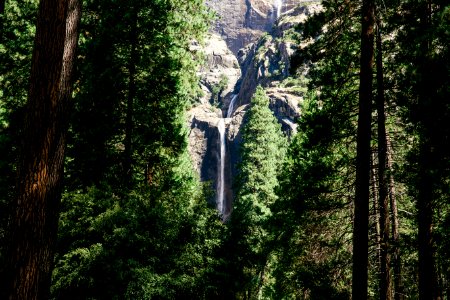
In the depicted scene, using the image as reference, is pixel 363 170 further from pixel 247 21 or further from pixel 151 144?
pixel 247 21

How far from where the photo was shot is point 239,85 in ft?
347

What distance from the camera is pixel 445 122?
20.7 ft

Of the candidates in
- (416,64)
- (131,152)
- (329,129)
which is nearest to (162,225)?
(131,152)

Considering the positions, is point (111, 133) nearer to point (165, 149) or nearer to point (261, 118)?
point (165, 149)

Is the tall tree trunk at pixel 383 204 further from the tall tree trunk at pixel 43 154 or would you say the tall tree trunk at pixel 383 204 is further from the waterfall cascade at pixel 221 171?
the waterfall cascade at pixel 221 171

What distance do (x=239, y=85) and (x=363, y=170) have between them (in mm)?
101204

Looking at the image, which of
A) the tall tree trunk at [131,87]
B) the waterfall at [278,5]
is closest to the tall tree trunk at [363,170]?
the tall tree trunk at [131,87]

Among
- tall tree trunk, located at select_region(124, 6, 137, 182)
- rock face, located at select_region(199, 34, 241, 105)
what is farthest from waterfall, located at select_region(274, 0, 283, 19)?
tall tree trunk, located at select_region(124, 6, 137, 182)

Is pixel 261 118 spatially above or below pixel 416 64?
above

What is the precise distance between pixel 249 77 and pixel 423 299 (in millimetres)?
90199

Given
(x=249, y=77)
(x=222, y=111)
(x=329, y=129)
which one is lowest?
(x=329, y=129)

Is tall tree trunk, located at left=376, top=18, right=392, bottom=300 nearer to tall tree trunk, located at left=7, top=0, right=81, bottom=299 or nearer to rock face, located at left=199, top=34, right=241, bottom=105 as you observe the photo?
tall tree trunk, located at left=7, top=0, right=81, bottom=299

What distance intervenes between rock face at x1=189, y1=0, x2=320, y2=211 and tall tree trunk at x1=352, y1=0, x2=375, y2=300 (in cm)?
2115

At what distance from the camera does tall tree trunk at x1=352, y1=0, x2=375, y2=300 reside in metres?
6.42
